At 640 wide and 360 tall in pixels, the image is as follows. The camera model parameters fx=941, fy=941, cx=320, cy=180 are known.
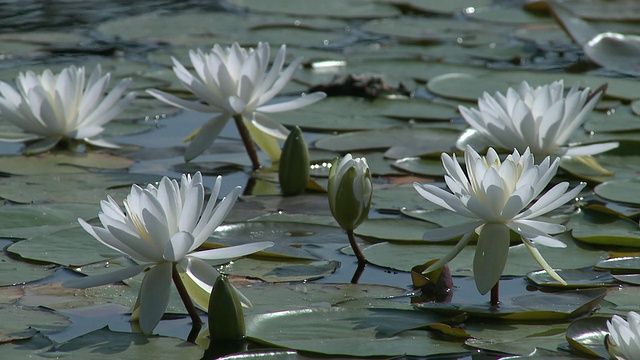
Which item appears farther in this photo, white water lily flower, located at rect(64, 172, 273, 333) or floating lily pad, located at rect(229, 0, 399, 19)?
floating lily pad, located at rect(229, 0, 399, 19)

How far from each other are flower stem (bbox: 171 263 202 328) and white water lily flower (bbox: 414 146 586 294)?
1.57 ft

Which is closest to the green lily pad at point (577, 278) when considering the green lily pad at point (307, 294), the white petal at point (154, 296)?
the green lily pad at point (307, 294)

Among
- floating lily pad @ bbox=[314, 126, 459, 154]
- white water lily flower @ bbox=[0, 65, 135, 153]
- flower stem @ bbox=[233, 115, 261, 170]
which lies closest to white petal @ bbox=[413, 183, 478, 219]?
flower stem @ bbox=[233, 115, 261, 170]

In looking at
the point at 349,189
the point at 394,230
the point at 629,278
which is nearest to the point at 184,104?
the point at 394,230

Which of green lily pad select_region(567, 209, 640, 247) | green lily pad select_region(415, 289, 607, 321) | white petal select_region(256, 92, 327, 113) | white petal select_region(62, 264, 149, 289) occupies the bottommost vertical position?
green lily pad select_region(567, 209, 640, 247)

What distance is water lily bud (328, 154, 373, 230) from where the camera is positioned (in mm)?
2135

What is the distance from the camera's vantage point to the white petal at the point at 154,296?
69.4 inches

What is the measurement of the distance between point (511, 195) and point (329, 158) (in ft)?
4.54

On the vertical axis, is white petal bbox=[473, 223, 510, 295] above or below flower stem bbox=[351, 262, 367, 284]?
above

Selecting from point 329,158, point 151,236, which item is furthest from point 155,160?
point 151,236

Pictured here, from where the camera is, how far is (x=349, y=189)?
2.15 m

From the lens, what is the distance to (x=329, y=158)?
3.17m

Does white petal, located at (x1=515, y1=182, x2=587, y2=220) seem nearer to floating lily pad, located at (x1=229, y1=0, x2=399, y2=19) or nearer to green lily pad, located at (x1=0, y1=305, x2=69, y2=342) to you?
green lily pad, located at (x1=0, y1=305, x2=69, y2=342)

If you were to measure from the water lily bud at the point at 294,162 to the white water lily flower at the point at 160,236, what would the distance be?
3.05 feet
